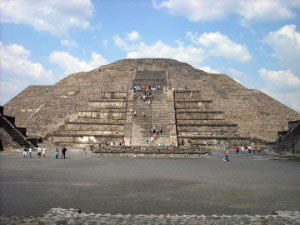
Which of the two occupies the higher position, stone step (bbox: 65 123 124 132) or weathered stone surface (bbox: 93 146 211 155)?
stone step (bbox: 65 123 124 132)

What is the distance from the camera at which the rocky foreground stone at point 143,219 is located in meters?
5.38

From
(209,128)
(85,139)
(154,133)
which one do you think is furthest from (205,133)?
(85,139)

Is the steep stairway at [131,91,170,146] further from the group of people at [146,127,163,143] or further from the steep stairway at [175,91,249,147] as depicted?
the steep stairway at [175,91,249,147]

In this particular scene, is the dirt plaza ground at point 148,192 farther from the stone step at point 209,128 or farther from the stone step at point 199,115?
the stone step at point 199,115

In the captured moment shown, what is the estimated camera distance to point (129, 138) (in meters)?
24.0

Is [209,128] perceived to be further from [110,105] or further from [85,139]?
[85,139]

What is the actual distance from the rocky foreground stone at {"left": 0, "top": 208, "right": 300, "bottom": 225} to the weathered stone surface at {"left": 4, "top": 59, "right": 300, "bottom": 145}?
58.5ft

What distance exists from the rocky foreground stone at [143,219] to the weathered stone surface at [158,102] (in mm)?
17820

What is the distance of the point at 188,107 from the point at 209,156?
1125 centimetres

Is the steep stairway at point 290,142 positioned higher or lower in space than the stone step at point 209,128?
lower

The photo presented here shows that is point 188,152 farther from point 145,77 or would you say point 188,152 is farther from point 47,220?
point 145,77

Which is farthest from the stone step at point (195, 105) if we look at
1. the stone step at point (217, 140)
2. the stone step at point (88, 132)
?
the stone step at point (88, 132)

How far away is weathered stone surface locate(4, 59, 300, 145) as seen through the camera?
91.1 feet

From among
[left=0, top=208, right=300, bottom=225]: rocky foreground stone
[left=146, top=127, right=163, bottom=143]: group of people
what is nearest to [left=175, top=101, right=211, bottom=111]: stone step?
[left=146, top=127, right=163, bottom=143]: group of people
